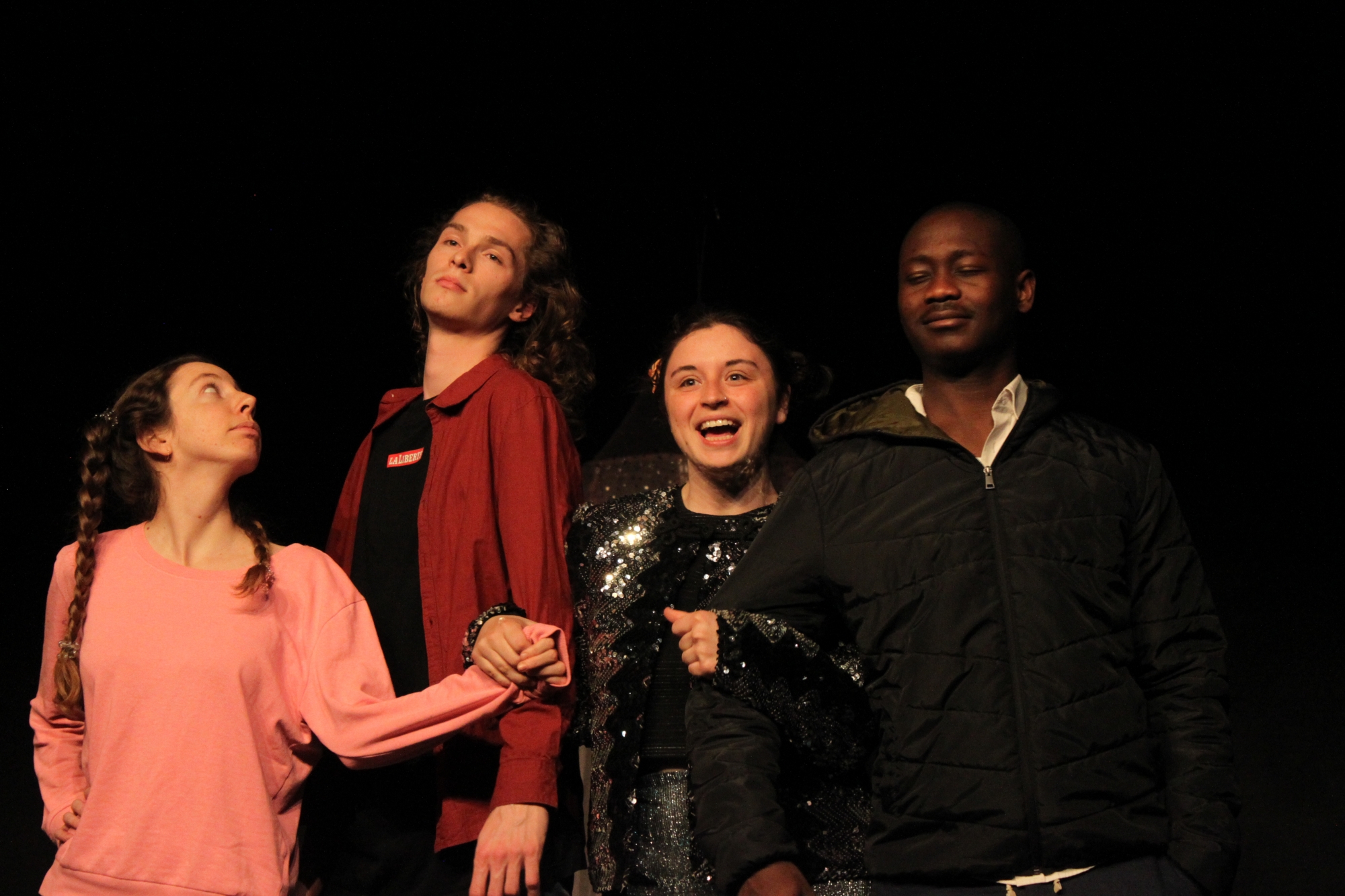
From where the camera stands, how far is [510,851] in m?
1.64

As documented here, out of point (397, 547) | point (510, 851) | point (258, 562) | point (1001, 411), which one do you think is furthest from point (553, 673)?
point (1001, 411)

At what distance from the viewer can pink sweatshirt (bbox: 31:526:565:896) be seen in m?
1.64

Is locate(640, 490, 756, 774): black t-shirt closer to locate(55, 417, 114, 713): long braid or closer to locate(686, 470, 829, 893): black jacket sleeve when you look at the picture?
locate(686, 470, 829, 893): black jacket sleeve

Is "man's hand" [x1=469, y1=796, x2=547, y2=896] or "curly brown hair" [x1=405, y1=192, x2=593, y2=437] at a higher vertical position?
"curly brown hair" [x1=405, y1=192, x2=593, y2=437]

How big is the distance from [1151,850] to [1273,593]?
1.64 meters

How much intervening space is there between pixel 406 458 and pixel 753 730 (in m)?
0.78

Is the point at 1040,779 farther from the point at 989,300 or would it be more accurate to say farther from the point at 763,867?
the point at 989,300

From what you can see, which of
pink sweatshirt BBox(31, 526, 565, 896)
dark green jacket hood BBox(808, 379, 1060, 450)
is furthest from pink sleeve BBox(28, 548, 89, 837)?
dark green jacket hood BBox(808, 379, 1060, 450)

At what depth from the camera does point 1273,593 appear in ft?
9.15

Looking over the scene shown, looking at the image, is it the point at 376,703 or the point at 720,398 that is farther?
the point at 720,398

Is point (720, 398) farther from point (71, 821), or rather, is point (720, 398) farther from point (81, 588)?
point (71, 821)

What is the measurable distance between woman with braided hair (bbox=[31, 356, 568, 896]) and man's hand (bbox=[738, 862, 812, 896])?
1.35 feet

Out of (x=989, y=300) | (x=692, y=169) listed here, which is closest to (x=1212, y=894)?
(x=989, y=300)

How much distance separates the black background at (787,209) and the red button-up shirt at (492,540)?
759 mm
